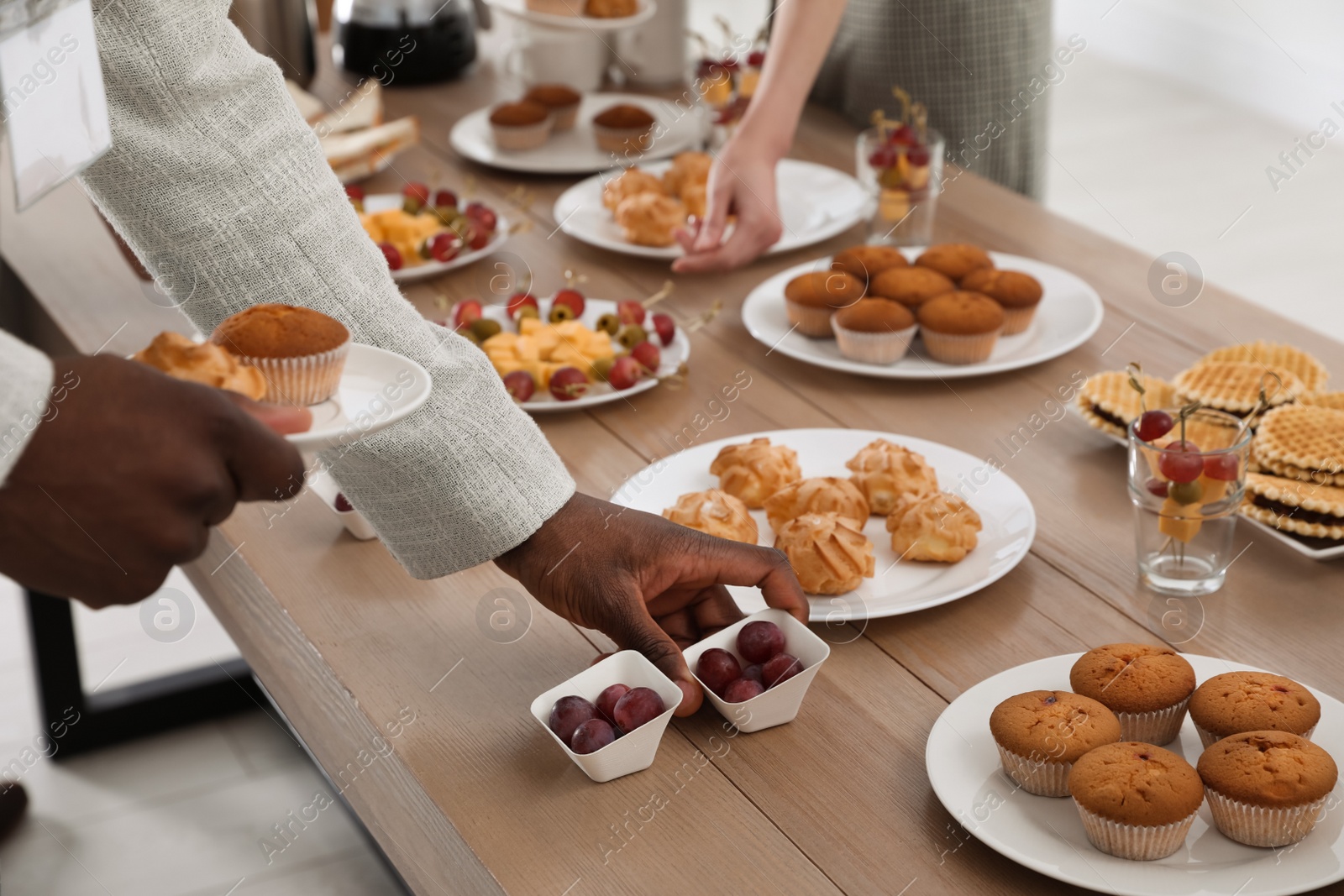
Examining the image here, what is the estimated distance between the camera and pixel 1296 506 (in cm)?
122

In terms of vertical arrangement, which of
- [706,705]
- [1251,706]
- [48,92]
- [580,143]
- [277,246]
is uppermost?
[48,92]

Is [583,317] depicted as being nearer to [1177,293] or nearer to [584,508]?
[584,508]

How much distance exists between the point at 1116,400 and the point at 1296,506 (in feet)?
0.82

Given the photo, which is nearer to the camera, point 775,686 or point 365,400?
point 365,400

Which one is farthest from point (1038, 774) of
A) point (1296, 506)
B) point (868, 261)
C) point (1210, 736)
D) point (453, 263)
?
point (453, 263)

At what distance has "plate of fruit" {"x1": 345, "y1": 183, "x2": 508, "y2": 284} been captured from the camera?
1903 millimetres

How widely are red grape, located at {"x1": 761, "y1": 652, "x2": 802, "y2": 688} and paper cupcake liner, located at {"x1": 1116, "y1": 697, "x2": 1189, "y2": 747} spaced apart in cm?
24

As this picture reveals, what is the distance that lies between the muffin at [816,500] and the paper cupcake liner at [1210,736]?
0.39 meters

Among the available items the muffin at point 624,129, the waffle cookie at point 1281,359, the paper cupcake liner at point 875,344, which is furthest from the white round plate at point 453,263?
the waffle cookie at point 1281,359

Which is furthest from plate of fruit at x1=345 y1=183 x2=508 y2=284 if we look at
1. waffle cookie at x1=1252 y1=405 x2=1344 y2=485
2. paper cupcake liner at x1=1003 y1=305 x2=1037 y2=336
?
waffle cookie at x1=1252 y1=405 x2=1344 y2=485

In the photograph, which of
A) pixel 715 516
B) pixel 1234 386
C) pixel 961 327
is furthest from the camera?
pixel 961 327

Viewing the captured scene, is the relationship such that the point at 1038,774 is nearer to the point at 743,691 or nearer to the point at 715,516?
the point at 743,691

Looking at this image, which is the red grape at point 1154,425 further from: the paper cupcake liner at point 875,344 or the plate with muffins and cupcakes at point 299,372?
the plate with muffins and cupcakes at point 299,372

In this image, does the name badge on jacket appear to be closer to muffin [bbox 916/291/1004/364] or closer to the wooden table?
the wooden table
